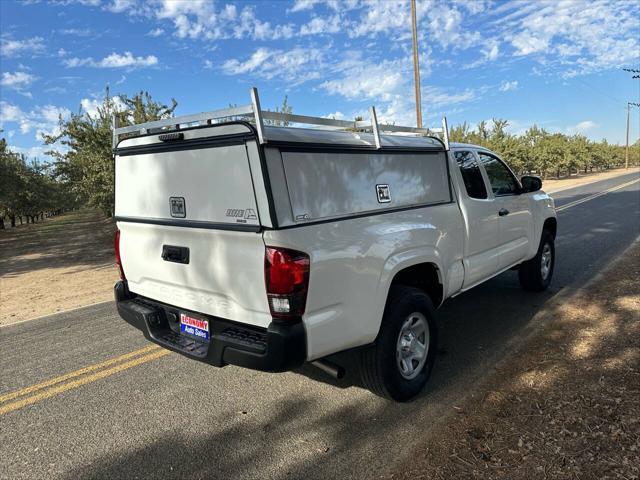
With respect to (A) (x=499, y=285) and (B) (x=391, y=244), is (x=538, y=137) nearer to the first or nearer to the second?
(A) (x=499, y=285)

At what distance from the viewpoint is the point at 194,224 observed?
3143mm

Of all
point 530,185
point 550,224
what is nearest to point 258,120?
point 530,185

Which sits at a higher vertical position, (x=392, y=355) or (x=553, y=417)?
(x=392, y=355)

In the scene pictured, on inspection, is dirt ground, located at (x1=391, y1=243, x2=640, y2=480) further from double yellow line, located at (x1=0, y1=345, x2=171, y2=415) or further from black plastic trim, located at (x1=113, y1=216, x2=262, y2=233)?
double yellow line, located at (x1=0, y1=345, x2=171, y2=415)

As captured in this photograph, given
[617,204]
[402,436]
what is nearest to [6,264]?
[402,436]

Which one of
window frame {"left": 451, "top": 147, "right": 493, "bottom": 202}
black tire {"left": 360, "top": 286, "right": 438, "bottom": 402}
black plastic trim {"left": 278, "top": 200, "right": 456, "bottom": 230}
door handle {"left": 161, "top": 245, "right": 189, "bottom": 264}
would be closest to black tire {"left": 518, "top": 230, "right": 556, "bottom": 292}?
window frame {"left": 451, "top": 147, "right": 493, "bottom": 202}

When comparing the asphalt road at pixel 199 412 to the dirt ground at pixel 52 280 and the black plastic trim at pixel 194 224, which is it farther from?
the dirt ground at pixel 52 280

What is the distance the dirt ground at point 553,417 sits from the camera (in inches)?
102

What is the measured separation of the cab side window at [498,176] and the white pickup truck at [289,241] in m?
0.87

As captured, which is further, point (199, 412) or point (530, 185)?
point (530, 185)

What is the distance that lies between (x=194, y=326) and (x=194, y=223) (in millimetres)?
779

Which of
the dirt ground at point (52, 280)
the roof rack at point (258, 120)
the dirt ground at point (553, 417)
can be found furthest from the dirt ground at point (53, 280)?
the dirt ground at point (553, 417)

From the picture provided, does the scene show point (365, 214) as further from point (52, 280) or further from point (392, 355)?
point (52, 280)

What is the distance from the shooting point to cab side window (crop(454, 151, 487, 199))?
452 cm
